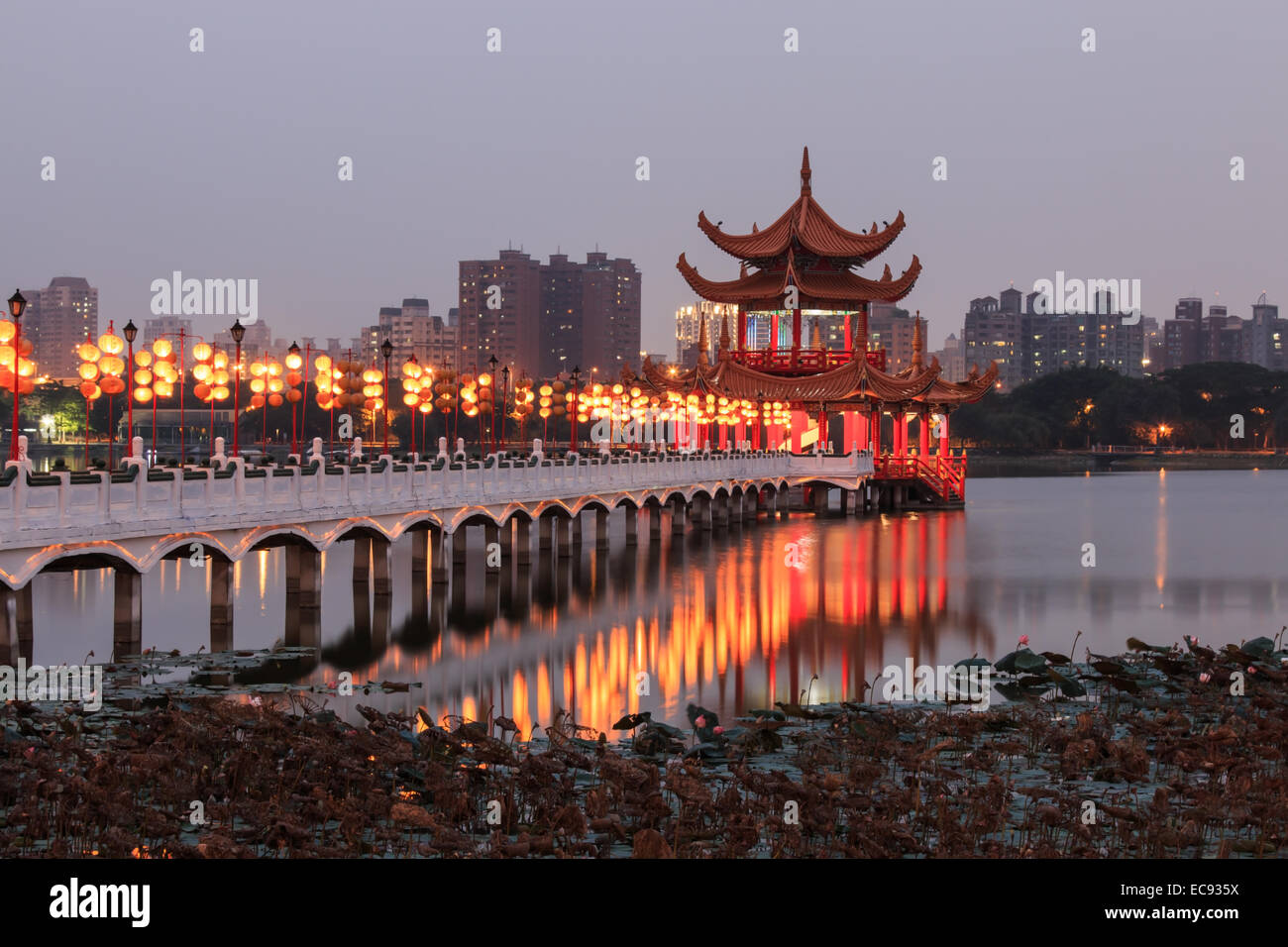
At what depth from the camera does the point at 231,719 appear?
15.4 metres

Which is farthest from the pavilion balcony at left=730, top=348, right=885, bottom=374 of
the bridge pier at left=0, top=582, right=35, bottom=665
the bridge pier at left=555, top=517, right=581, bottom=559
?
the bridge pier at left=0, top=582, right=35, bottom=665

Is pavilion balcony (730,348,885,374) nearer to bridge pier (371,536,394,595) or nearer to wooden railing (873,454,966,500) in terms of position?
wooden railing (873,454,966,500)

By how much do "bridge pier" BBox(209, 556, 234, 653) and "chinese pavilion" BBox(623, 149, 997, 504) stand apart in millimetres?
47170

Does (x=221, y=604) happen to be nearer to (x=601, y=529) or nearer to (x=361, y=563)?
(x=361, y=563)

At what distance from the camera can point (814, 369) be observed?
252ft

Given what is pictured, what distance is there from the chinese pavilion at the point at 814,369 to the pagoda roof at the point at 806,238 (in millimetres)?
76

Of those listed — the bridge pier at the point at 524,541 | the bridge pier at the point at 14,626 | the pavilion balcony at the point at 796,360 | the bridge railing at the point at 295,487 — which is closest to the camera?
the bridge railing at the point at 295,487

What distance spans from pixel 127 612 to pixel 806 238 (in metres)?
57.9

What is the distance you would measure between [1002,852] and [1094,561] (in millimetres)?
36698

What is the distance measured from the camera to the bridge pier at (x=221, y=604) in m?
25.2

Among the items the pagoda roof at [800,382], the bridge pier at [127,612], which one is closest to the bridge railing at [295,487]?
the bridge pier at [127,612]

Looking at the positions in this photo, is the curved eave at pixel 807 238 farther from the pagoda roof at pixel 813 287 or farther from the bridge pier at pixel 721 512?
the bridge pier at pixel 721 512

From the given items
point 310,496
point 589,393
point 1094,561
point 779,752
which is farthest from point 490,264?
point 779,752
